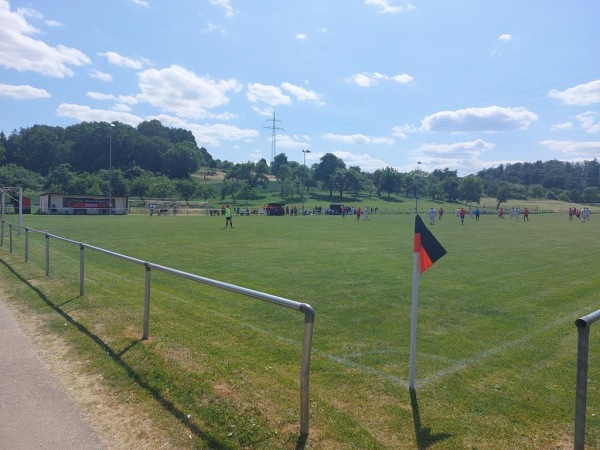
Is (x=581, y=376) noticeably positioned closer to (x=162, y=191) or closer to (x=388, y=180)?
(x=162, y=191)

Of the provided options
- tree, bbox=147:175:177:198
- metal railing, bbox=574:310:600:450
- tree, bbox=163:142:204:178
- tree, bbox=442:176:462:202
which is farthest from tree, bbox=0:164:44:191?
tree, bbox=442:176:462:202

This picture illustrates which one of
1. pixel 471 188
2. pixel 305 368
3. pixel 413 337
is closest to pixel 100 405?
pixel 305 368

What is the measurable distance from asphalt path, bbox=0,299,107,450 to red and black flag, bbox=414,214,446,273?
3649 mm

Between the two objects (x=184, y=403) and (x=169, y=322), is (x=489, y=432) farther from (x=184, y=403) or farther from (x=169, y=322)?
(x=169, y=322)

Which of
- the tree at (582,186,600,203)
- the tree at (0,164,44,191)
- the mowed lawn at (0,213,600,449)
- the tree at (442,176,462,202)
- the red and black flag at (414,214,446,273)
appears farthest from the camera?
the tree at (442,176,462,202)

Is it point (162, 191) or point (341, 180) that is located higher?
point (341, 180)

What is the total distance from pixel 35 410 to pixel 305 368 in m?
2.77

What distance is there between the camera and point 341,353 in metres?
5.86

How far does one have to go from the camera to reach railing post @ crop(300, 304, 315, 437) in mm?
3578

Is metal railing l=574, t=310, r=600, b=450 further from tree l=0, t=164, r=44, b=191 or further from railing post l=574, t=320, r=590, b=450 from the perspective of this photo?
tree l=0, t=164, r=44, b=191

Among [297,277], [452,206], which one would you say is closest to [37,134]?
[452,206]

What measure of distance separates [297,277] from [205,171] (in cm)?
16627

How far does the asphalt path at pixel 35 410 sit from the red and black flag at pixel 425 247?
12.0ft

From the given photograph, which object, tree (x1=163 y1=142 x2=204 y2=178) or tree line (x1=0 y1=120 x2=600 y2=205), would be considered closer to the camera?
tree line (x1=0 y1=120 x2=600 y2=205)
